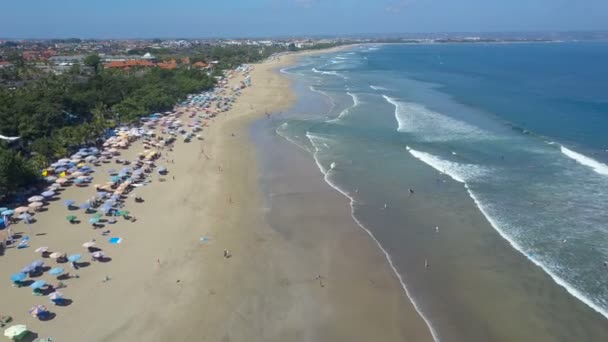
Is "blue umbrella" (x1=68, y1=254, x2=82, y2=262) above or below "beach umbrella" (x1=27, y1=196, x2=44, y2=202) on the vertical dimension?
below

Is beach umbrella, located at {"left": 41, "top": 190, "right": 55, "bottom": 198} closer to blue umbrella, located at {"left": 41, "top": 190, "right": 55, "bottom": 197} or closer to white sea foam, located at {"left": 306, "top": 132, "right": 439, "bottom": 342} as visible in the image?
blue umbrella, located at {"left": 41, "top": 190, "right": 55, "bottom": 197}

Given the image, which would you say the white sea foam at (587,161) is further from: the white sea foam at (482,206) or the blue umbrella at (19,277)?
the blue umbrella at (19,277)

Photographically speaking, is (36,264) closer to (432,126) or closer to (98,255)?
(98,255)

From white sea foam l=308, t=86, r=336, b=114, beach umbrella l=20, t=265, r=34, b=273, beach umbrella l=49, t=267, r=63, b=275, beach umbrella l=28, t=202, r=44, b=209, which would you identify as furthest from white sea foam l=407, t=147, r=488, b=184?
beach umbrella l=28, t=202, r=44, b=209

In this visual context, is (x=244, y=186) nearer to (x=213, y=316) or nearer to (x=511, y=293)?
(x=213, y=316)

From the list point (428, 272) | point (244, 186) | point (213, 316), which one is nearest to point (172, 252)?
point (213, 316)
